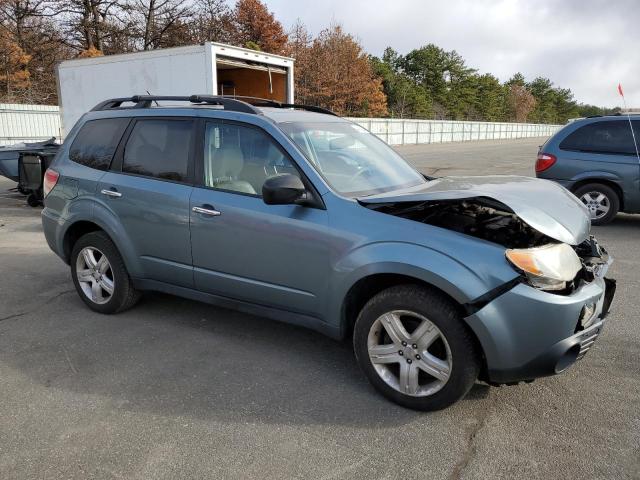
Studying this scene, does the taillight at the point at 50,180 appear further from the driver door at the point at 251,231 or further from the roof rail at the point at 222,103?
the driver door at the point at 251,231

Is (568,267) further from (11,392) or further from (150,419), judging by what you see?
(11,392)

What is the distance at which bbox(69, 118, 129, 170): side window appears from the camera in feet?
14.8

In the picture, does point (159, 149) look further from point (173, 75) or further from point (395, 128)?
point (395, 128)

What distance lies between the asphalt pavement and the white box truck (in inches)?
281

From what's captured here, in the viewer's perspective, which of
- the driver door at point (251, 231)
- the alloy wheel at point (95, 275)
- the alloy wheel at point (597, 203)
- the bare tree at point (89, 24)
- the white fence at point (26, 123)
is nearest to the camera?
the driver door at point (251, 231)

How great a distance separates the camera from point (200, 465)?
8.50ft

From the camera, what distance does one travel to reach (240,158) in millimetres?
3816

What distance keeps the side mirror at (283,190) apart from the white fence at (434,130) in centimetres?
2196

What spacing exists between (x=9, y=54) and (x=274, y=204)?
3416 cm

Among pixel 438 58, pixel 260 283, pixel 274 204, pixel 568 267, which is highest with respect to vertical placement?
pixel 438 58

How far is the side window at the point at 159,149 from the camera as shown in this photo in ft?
13.3

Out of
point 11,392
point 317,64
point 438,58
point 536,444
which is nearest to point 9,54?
point 317,64

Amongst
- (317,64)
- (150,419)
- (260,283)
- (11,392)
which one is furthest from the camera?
(317,64)

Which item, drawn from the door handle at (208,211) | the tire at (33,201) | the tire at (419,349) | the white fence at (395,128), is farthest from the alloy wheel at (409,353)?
the tire at (33,201)
